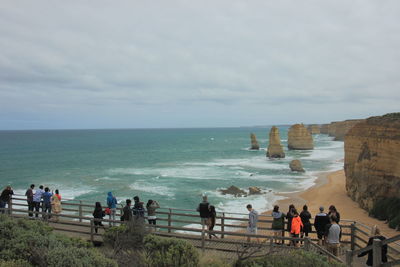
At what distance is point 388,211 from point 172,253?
17.2m

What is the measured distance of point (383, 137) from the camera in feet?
72.5

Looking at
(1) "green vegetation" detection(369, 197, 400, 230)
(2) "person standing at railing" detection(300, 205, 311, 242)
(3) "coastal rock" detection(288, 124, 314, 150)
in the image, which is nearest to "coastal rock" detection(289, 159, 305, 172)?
(1) "green vegetation" detection(369, 197, 400, 230)

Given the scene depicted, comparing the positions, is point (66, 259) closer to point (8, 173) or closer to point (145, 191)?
point (145, 191)

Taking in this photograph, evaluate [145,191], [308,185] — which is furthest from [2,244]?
[308,185]

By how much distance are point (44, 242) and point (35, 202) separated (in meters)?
6.07

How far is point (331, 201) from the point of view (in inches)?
1036

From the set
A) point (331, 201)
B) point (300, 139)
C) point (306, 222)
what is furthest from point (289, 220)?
point (300, 139)

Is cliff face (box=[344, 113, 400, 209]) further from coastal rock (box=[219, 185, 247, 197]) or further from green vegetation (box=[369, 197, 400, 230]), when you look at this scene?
coastal rock (box=[219, 185, 247, 197])

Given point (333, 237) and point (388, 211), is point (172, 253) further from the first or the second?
point (388, 211)

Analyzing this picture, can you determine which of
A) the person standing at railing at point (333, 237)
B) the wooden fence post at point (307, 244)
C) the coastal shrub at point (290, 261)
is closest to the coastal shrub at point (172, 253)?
the coastal shrub at point (290, 261)

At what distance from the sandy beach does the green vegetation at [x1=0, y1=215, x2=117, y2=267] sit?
16.4 meters

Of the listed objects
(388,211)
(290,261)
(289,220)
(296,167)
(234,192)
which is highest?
(289,220)

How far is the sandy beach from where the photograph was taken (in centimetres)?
2042

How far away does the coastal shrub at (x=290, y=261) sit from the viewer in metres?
7.00
